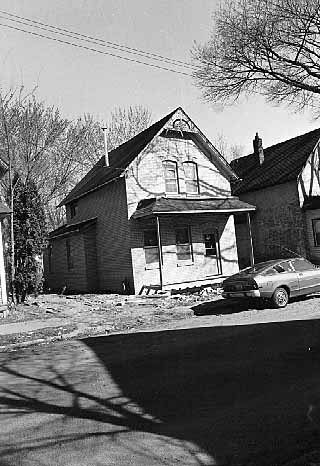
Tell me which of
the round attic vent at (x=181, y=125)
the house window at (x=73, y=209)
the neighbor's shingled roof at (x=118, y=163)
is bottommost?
the house window at (x=73, y=209)

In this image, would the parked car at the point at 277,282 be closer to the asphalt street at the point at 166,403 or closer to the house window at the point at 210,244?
the asphalt street at the point at 166,403

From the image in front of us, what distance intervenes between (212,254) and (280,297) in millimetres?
8927

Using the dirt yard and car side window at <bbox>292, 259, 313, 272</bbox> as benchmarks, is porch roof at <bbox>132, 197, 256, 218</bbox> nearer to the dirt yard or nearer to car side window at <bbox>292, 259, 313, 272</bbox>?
the dirt yard

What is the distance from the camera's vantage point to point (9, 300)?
58.0 ft

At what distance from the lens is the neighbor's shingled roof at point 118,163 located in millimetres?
21875

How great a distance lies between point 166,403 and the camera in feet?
19.6

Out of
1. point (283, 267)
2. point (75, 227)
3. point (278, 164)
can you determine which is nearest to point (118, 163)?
point (75, 227)

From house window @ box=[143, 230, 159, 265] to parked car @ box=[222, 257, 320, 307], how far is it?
21.6ft

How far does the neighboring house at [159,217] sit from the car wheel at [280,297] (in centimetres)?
614

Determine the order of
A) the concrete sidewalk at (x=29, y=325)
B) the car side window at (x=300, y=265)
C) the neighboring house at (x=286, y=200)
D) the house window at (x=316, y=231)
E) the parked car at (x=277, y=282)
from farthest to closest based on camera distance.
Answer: the neighboring house at (x=286, y=200)
the house window at (x=316, y=231)
the car side window at (x=300, y=265)
the parked car at (x=277, y=282)
the concrete sidewalk at (x=29, y=325)

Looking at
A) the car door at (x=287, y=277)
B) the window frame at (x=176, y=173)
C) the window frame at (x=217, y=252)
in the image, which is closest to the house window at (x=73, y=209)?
the window frame at (x=176, y=173)

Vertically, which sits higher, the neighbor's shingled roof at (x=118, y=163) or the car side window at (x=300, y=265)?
the neighbor's shingled roof at (x=118, y=163)

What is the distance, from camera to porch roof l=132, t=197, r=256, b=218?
19.9 metres

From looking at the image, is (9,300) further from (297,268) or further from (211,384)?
(211,384)
